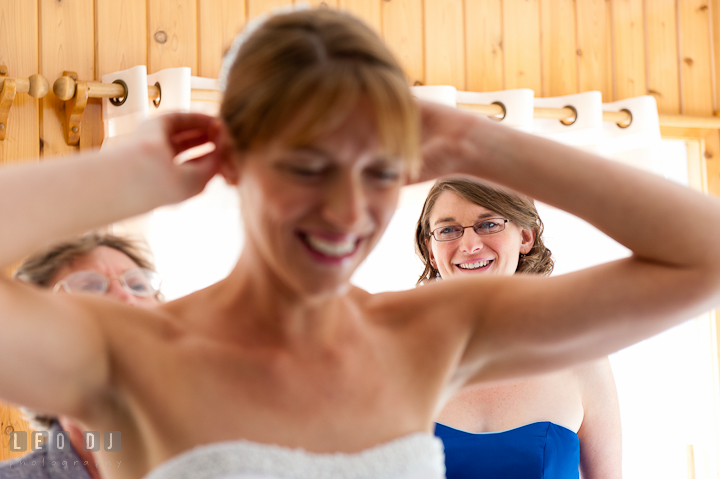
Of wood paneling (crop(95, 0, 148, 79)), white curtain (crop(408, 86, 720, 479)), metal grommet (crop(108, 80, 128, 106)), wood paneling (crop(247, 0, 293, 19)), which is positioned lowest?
white curtain (crop(408, 86, 720, 479))

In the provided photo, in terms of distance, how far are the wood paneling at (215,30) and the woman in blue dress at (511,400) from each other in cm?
126

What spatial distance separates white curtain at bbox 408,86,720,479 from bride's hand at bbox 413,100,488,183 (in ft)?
7.14

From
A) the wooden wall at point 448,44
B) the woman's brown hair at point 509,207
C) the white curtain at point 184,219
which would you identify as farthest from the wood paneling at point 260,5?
the woman's brown hair at point 509,207

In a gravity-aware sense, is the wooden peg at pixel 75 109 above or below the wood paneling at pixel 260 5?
below

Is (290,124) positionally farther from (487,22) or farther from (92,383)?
(487,22)

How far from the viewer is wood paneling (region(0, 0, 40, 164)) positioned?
98.5 inches

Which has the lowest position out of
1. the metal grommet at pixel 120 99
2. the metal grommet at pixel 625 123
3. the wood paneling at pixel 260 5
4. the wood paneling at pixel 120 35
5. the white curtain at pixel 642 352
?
the white curtain at pixel 642 352

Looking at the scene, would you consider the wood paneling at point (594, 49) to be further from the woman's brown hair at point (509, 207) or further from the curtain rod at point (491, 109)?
the woman's brown hair at point (509, 207)

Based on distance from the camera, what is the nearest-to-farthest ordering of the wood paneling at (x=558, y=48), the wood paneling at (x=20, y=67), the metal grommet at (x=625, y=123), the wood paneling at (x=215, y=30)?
the wood paneling at (x=20, y=67) < the wood paneling at (x=215, y=30) < the metal grommet at (x=625, y=123) < the wood paneling at (x=558, y=48)

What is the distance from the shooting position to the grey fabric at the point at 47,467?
1.12 metres

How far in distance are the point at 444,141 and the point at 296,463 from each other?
0.40 meters

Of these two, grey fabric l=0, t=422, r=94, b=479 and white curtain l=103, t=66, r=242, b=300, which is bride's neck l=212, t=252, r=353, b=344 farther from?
white curtain l=103, t=66, r=242, b=300

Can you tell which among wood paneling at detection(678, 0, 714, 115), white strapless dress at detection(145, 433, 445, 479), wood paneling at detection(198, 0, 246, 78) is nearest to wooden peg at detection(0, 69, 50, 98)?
wood paneling at detection(198, 0, 246, 78)

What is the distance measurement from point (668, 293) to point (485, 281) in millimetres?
215
